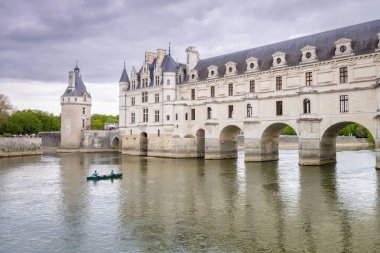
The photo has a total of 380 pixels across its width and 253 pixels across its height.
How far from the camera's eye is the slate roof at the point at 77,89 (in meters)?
62.9

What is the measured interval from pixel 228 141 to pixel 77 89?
33.0m

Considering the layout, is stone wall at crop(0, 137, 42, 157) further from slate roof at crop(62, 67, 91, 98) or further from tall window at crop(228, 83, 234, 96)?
tall window at crop(228, 83, 234, 96)

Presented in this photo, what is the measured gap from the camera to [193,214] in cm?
1515

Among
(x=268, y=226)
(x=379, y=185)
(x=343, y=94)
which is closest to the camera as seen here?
(x=268, y=226)

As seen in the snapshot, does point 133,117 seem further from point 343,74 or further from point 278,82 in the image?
point 343,74

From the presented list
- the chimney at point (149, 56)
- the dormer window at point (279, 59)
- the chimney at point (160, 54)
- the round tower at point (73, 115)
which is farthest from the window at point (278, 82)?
the round tower at point (73, 115)

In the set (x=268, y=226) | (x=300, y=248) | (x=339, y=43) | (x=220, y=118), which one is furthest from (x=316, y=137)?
(x=300, y=248)

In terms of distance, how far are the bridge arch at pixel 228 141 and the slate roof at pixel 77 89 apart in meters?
32.0

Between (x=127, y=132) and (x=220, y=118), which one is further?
(x=127, y=132)

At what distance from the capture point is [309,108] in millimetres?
33031

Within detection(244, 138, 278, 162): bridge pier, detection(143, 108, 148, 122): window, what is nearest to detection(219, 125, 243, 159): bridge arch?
detection(244, 138, 278, 162): bridge pier

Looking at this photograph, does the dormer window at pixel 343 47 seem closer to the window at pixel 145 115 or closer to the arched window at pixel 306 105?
the arched window at pixel 306 105

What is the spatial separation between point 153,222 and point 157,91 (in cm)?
3694

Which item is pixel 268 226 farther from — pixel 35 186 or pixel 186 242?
pixel 35 186
